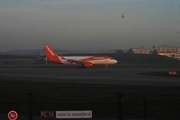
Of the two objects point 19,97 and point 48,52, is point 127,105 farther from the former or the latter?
point 48,52

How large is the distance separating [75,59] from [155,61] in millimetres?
57763

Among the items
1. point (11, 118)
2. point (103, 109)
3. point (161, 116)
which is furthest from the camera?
point (103, 109)

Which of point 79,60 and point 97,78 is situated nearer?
point 97,78

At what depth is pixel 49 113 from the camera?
1200cm

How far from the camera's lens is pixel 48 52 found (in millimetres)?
93688

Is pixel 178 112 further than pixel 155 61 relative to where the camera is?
No

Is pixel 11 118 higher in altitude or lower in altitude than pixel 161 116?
higher

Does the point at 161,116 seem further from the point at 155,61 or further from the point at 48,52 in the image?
the point at 155,61

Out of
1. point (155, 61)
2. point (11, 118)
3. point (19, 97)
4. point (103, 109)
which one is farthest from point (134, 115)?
point (155, 61)

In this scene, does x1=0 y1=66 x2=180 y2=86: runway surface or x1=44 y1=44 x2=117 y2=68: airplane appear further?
x1=44 y1=44 x2=117 y2=68: airplane

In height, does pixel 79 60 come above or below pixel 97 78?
above

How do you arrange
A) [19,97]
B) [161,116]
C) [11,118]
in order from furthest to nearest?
[19,97]
[161,116]
[11,118]

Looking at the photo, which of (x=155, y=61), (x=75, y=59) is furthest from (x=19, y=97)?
(x=155, y=61)

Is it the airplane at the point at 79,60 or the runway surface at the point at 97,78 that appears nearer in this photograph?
the runway surface at the point at 97,78
